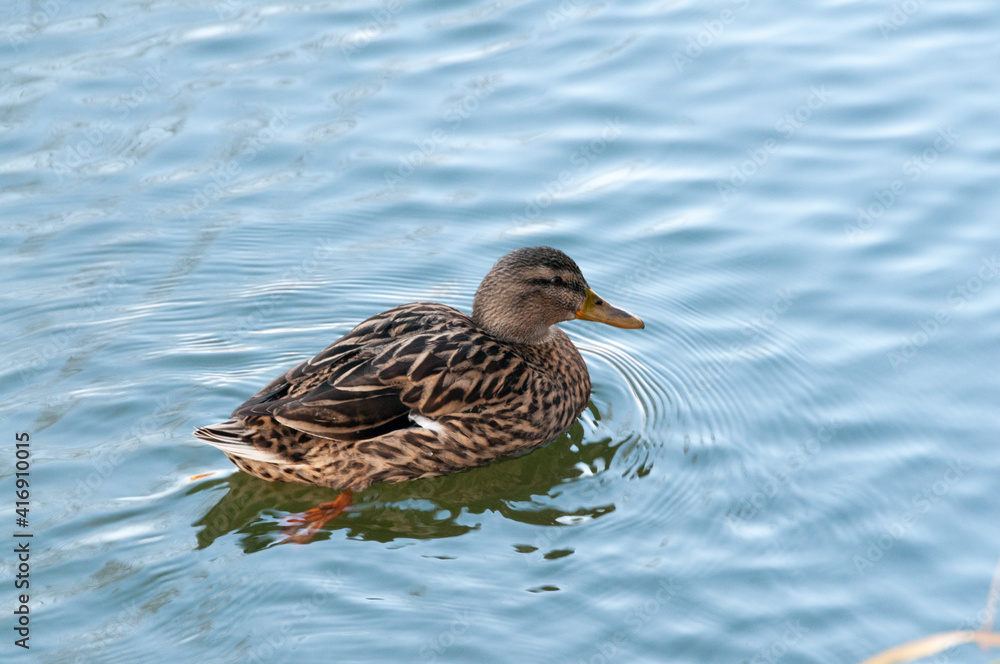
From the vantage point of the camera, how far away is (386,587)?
6.76 meters

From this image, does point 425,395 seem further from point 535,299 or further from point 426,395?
point 535,299

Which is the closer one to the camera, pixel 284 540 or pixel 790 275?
pixel 284 540

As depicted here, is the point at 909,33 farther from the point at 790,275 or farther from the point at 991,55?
the point at 790,275

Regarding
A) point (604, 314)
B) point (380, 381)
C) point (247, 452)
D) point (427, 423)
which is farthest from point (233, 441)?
point (604, 314)

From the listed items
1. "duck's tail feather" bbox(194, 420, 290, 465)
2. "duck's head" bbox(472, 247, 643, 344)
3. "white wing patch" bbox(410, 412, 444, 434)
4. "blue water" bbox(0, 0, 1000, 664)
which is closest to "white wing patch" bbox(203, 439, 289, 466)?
"duck's tail feather" bbox(194, 420, 290, 465)

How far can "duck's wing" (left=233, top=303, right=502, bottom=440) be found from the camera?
24.6 feet

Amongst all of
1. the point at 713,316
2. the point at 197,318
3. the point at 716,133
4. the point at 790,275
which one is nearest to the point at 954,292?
the point at 790,275

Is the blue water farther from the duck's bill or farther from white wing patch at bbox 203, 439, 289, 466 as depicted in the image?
the duck's bill

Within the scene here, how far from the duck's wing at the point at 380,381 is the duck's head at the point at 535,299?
390 millimetres

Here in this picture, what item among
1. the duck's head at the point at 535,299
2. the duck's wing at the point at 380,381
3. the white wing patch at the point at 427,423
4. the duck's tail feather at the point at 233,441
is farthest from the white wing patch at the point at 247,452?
the duck's head at the point at 535,299

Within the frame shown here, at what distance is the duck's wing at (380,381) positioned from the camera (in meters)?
7.50

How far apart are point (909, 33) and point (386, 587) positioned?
8449 millimetres

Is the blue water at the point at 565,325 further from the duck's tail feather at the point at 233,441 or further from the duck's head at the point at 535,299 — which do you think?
the duck's head at the point at 535,299

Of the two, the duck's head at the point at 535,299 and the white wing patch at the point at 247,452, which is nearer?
the white wing patch at the point at 247,452
